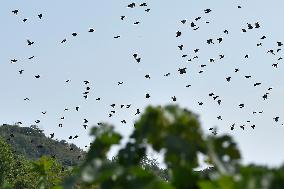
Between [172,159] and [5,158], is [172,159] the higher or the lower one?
the lower one

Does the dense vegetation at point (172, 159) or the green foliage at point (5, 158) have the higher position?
the green foliage at point (5, 158)

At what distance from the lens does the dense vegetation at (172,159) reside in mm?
1720

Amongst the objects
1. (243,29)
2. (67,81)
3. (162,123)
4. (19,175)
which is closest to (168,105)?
(162,123)

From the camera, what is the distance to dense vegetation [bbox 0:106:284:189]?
172cm

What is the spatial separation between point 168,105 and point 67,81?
993 inches

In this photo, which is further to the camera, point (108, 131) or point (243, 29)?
point (243, 29)

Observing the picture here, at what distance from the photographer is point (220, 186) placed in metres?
1.69

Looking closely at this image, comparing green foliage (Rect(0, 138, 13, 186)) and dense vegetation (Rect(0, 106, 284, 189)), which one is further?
green foliage (Rect(0, 138, 13, 186))

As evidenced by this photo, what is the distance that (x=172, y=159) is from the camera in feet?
6.32

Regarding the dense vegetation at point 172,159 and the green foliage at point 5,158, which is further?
the green foliage at point 5,158

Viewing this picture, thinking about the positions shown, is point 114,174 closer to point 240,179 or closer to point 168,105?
point 168,105

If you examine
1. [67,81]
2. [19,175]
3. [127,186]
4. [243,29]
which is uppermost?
[19,175]

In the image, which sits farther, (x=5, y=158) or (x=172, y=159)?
(x=5, y=158)

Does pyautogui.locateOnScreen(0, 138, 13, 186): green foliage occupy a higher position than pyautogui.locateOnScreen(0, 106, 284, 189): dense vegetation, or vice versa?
pyautogui.locateOnScreen(0, 138, 13, 186): green foliage
